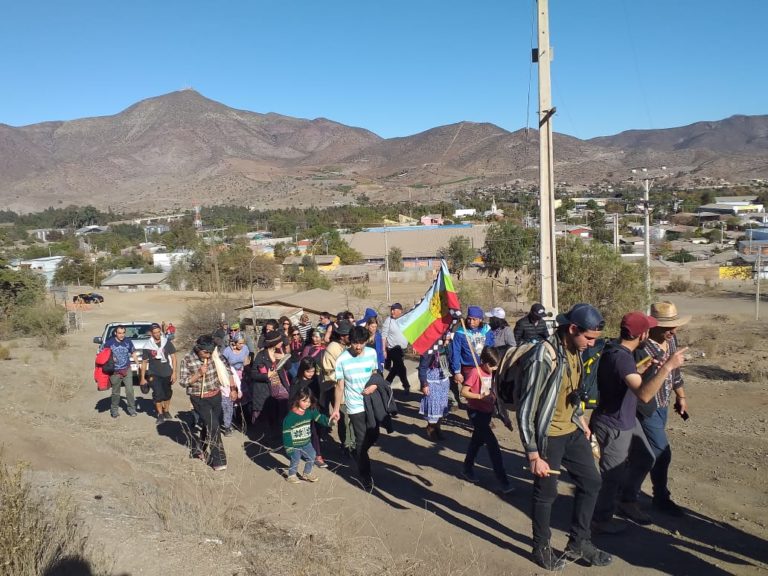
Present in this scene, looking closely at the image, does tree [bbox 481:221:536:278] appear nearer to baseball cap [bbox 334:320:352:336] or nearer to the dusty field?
the dusty field

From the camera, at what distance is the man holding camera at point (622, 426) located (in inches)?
193

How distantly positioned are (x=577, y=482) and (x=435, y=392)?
137 inches

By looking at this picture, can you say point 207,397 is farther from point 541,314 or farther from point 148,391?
point 148,391

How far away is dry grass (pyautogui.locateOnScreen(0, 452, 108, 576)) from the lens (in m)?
4.00

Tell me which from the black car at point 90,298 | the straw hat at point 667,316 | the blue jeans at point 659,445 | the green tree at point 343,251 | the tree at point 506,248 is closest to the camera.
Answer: the straw hat at point 667,316

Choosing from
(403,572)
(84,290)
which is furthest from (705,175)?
(403,572)

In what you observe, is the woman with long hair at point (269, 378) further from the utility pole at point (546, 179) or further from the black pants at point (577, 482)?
the black pants at point (577, 482)

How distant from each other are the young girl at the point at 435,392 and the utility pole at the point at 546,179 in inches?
113

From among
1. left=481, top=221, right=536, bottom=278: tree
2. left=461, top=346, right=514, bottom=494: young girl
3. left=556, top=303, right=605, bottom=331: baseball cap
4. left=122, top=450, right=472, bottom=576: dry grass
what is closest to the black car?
left=481, top=221, right=536, bottom=278: tree

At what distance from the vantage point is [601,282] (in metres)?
21.7

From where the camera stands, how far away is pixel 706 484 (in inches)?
253

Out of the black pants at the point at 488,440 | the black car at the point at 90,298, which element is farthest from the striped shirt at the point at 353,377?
the black car at the point at 90,298

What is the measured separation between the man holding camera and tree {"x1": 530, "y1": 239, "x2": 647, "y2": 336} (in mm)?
16151

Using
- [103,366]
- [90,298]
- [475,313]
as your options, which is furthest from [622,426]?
[90,298]
